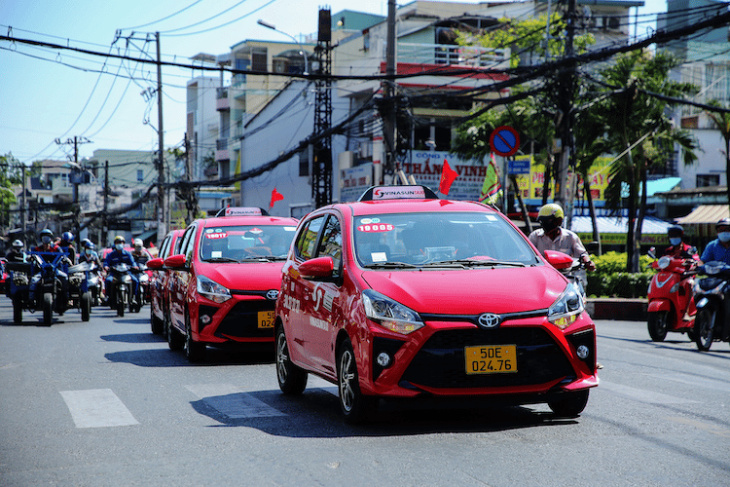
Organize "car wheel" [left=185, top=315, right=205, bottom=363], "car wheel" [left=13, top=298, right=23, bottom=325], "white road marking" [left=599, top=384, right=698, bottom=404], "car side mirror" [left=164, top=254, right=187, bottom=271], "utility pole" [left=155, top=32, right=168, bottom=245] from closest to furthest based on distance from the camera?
"white road marking" [left=599, top=384, right=698, bottom=404] → "car wheel" [left=185, top=315, right=205, bottom=363] → "car side mirror" [left=164, top=254, right=187, bottom=271] → "car wheel" [left=13, top=298, right=23, bottom=325] → "utility pole" [left=155, top=32, right=168, bottom=245]

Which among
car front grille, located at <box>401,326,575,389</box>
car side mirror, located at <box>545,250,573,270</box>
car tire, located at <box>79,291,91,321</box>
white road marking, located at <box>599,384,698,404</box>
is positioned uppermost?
car side mirror, located at <box>545,250,573,270</box>

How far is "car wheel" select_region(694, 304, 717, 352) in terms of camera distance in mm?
14352

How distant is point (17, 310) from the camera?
66.8 feet

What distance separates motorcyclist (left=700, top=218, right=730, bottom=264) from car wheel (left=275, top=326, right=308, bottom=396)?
25.7 ft

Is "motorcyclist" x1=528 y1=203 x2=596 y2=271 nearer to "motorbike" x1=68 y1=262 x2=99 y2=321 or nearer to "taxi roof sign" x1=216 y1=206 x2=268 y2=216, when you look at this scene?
"taxi roof sign" x1=216 y1=206 x2=268 y2=216

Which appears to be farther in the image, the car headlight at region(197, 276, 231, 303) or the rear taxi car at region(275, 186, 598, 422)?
the car headlight at region(197, 276, 231, 303)

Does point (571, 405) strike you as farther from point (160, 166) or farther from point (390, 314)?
point (160, 166)

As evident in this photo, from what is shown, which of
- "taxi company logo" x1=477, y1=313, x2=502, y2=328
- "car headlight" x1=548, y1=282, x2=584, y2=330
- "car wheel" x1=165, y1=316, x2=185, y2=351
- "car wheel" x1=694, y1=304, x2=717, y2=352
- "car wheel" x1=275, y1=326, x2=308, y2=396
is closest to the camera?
"taxi company logo" x1=477, y1=313, x2=502, y2=328

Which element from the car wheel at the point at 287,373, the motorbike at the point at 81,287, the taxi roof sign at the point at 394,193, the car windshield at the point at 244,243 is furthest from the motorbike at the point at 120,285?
the taxi roof sign at the point at 394,193

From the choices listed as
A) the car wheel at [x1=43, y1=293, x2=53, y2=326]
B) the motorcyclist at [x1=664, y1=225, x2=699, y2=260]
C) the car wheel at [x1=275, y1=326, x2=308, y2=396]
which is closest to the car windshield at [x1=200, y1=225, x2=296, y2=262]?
the car wheel at [x1=275, y1=326, x2=308, y2=396]

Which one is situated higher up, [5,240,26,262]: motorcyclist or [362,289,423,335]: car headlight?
[362,289,423,335]: car headlight

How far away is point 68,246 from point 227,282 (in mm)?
11016

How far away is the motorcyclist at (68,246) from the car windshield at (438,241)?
14210mm

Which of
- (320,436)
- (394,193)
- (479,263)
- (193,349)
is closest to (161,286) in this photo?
(193,349)
